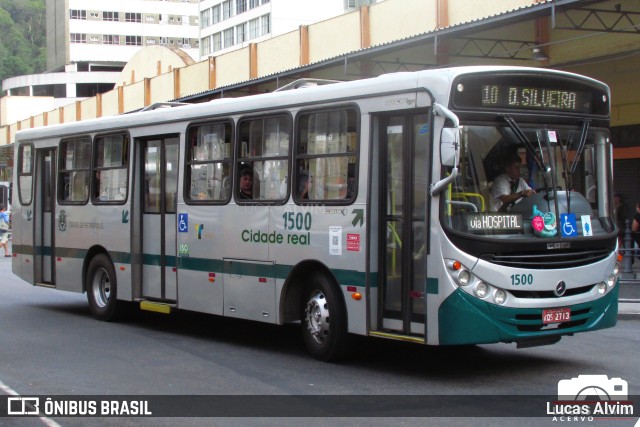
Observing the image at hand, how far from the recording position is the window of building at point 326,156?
10.0 metres

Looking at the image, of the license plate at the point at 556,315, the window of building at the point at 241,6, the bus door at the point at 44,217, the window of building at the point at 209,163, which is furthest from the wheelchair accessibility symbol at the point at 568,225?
the window of building at the point at 241,6

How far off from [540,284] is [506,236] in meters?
0.57

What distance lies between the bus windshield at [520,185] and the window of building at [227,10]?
293ft

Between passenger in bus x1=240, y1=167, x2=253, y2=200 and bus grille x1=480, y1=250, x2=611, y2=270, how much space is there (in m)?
3.65

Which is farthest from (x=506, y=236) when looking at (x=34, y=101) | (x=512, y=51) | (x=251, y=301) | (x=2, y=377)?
(x=34, y=101)

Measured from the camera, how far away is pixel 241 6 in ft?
308

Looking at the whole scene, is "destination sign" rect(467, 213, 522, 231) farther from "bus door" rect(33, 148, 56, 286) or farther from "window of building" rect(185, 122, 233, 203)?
"bus door" rect(33, 148, 56, 286)

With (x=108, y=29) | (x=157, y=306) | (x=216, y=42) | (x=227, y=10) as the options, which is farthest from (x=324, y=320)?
(x=108, y=29)

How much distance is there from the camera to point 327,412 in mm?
7965

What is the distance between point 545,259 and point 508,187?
0.78 meters

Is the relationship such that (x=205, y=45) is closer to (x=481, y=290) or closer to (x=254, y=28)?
(x=254, y=28)

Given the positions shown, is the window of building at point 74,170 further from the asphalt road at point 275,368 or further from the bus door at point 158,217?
the asphalt road at point 275,368

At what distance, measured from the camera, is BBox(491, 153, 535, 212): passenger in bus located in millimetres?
9086

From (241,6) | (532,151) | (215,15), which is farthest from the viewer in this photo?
(215,15)
